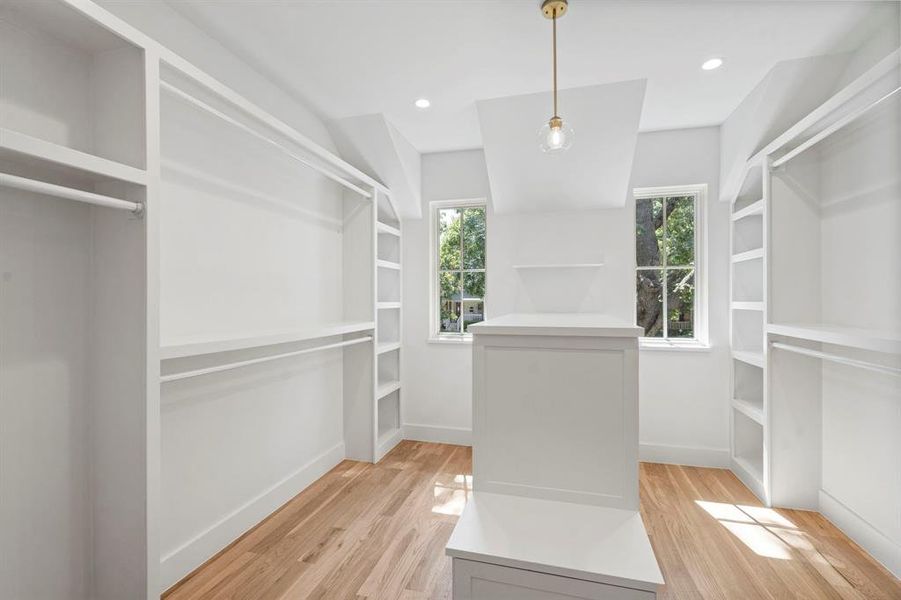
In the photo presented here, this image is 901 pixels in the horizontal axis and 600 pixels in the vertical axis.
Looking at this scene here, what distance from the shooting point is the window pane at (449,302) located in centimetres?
382

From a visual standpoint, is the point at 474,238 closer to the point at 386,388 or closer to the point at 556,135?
the point at 386,388

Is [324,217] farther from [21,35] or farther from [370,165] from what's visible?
[21,35]

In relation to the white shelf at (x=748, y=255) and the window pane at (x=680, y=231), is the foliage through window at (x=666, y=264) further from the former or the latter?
the white shelf at (x=748, y=255)

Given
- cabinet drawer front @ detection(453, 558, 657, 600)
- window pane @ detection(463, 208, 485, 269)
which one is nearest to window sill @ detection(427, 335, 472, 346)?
window pane @ detection(463, 208, 485, 269)

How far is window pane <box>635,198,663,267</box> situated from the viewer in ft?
11.1

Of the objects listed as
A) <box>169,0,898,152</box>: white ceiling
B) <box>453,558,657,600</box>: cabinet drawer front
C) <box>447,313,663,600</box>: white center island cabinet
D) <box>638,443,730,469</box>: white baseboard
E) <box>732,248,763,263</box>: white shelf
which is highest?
<box>169,0,898,152</box>: white ceiling

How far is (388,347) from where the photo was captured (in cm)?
351

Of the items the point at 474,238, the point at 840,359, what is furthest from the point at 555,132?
the point at 474,238

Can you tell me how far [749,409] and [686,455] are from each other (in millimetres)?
658

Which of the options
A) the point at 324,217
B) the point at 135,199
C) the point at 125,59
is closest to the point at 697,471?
the point at 324,217

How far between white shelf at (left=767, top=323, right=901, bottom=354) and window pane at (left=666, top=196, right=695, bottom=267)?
1.00 meters

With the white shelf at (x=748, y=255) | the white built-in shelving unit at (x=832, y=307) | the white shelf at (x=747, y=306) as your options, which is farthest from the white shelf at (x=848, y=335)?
the white shelf at (x=748, y=255)

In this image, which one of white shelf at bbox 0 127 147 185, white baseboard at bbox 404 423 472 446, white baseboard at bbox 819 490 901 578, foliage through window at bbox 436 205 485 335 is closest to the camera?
white shelf at bbox 0 127 147 185

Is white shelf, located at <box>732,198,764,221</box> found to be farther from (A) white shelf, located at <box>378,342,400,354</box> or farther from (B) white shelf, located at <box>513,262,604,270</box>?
(A) white shelf, located at <box>378,342,400,354</box>
